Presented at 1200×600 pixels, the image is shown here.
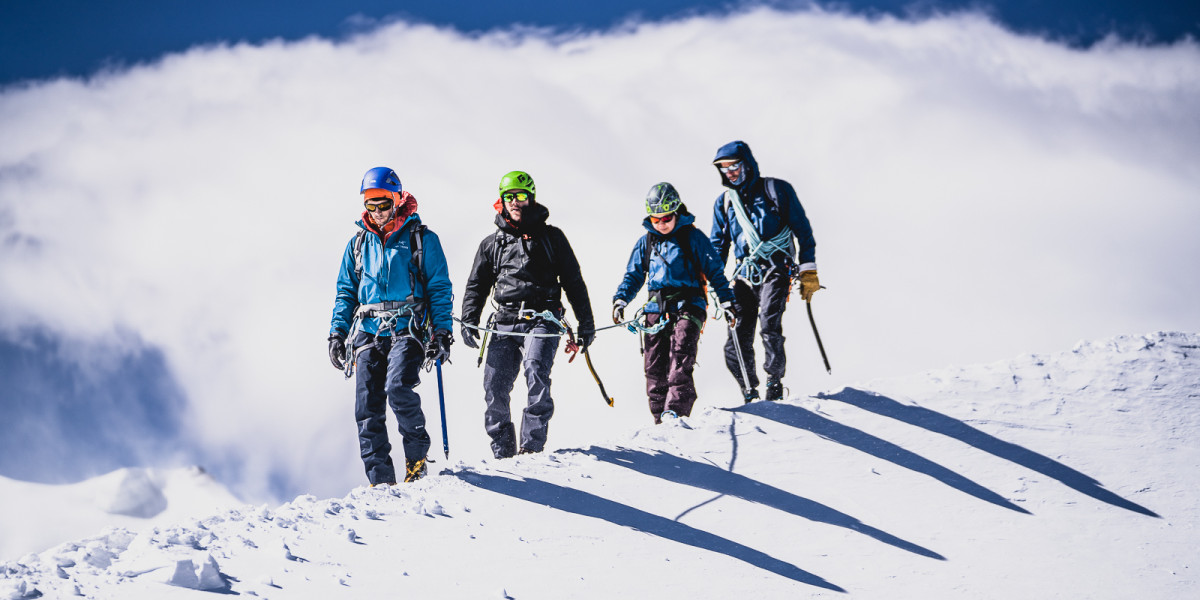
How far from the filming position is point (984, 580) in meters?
7.45

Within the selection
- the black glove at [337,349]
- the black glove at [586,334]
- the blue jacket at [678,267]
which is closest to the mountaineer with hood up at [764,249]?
the blue jacket at [678,267]

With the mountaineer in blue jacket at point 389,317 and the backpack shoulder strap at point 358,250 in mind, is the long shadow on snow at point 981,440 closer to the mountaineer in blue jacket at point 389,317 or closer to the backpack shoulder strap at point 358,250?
the mountaineer in blue jacket at point 389,317

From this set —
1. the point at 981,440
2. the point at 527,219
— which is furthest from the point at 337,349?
the point at 981,440

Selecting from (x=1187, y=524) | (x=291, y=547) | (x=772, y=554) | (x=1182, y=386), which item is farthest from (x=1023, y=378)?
(x=291, y=547)

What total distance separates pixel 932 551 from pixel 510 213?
14.7 feet

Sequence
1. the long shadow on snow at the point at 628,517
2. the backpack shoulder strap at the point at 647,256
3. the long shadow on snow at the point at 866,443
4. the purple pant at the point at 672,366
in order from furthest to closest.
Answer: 1. the backpack shoulder strap at the point at 647,256
2. the purple pant at the point at 672,366
3. the long shadow on snow at the point at 866,443
4. the long shadow on snow at the point at 628,517

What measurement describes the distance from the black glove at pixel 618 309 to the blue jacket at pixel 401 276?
226cm

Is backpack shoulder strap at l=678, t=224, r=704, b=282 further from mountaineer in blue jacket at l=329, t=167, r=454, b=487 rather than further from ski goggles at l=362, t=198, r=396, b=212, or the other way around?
ski goggles at l=362, t=198, r=396, b=212

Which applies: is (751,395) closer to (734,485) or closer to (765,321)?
(765,321)

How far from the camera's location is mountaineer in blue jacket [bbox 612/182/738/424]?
10172 mm

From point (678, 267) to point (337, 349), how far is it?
341 cm

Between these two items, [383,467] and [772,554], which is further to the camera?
[383,467]

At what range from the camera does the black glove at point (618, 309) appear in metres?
10.4

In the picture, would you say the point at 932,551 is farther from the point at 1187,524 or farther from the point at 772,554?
the point at 1187,524
